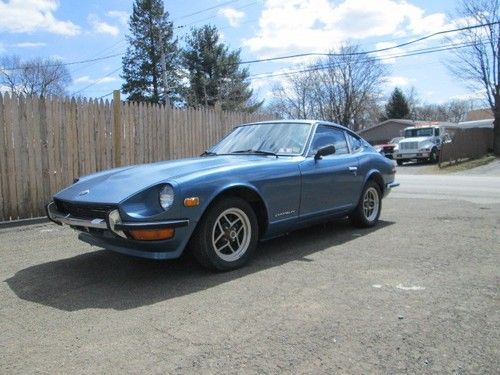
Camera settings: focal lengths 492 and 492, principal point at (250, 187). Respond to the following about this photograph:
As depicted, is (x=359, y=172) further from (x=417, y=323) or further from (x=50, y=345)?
(x=50, y=345)

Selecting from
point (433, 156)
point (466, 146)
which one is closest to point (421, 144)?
point (433, 156)

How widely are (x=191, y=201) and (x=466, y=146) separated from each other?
88.0ft

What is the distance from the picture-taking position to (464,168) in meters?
24.6

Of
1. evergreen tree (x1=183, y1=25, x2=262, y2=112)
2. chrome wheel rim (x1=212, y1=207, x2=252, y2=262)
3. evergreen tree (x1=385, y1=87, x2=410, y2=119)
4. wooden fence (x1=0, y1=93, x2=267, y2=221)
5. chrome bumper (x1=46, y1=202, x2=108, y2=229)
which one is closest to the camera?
chrome bumper (x1=46, y1=202, x2=108, y2=229)

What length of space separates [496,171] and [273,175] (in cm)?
2131

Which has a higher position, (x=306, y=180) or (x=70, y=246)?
(x=306, y=180)

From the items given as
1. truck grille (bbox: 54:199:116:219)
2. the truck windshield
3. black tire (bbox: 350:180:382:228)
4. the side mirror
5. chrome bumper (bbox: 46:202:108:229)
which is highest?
the truck windshield

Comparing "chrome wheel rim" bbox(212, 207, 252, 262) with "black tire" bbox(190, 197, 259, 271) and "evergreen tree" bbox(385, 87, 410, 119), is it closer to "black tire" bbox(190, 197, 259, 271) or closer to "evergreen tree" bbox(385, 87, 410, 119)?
"black tire" bbox(190, 197, 259, 271)

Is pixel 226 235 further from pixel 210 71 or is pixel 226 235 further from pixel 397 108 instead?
pixel 397 108

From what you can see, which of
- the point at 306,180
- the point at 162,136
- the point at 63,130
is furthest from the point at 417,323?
the point at 162,136

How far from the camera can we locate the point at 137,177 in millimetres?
4539

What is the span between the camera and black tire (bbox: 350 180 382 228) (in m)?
6.50

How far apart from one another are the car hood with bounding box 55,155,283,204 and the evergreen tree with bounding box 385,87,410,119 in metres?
71.6

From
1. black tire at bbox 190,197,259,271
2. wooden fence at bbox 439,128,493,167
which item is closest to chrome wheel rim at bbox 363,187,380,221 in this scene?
black tire at bbox 190,197,259,271
